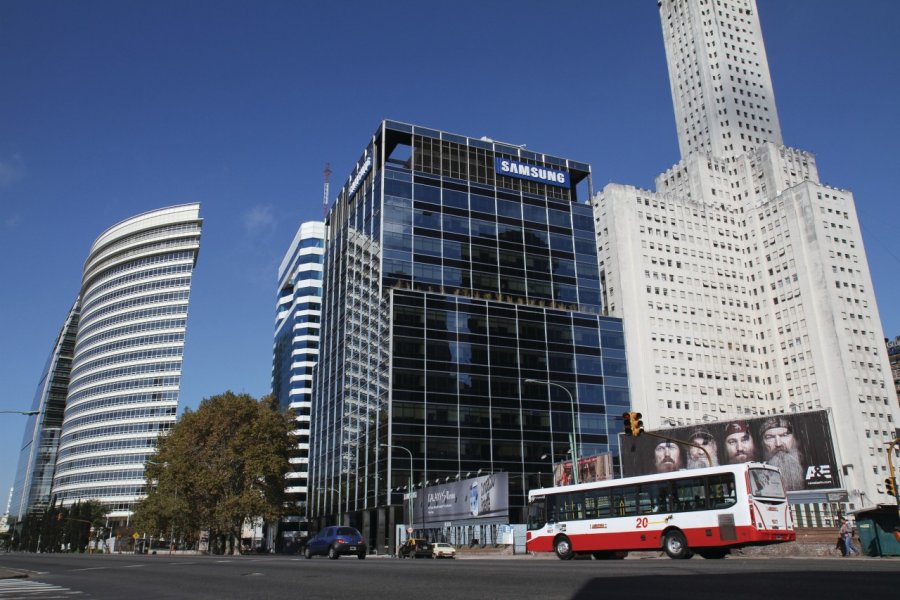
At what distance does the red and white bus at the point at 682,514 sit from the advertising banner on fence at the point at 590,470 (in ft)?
128

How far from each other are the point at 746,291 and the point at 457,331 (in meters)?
72.0

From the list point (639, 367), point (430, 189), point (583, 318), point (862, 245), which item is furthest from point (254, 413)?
point (862, 245)

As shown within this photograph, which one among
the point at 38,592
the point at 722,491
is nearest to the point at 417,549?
the point at 722,491

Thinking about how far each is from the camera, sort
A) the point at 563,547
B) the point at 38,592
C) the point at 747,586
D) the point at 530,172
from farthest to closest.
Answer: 1. the point at 530,172
2. the point at 563,547
3. the point at 38,592
4. the point at 747,586

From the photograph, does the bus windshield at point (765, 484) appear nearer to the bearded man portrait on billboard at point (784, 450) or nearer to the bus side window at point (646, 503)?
the bus side window at point (646, 503)

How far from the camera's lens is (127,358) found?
544ft

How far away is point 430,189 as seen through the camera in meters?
99.5

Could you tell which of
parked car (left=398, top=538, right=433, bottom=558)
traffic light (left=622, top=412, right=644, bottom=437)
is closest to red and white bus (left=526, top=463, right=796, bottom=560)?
traffic light (left=622, top=412, right=644, bottom=437)

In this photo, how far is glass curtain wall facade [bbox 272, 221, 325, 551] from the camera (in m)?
150

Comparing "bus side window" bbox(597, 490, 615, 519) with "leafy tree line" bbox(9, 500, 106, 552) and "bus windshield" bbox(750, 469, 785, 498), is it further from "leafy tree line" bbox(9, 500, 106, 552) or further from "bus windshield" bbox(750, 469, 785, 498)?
"leafy tree line" bbox(9, 500, 106, 552)

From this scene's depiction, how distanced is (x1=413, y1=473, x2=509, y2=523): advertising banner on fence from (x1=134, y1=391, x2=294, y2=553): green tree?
15.8 meters

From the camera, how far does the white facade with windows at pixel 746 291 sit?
4695 inches

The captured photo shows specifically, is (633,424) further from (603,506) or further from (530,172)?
(530,172)

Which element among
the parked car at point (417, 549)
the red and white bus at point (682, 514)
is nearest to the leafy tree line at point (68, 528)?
the parked car at point (417, 549)
